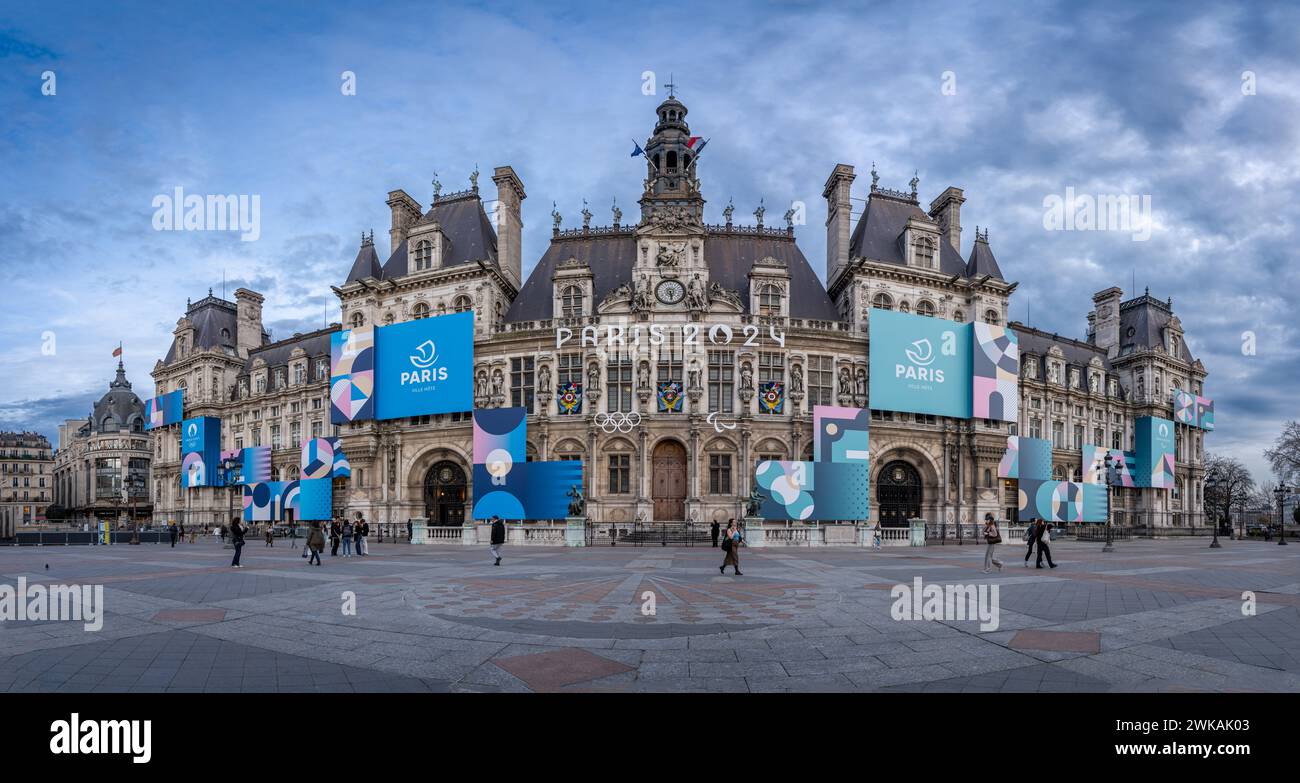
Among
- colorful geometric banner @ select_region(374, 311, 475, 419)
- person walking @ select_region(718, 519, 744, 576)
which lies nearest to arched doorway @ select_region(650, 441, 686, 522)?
colorful geometric banner @ select_region(374, 311, 475, 419)

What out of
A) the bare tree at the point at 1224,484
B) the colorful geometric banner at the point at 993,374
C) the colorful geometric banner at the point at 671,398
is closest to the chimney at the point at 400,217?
the colorful geometric banner at the point at 671,398

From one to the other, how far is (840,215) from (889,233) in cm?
388

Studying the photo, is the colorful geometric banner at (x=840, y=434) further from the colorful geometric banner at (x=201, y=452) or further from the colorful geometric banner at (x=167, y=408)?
the colorful geometric banner at (x=167, y=408)

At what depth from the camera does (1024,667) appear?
8039mm

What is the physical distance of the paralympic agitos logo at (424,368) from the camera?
Result: 4734 cm

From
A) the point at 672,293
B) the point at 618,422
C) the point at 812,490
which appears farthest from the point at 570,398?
the point at 812,490

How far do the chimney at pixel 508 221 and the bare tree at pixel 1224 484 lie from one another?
92690 mm

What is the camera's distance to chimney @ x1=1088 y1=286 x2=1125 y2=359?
68625mm

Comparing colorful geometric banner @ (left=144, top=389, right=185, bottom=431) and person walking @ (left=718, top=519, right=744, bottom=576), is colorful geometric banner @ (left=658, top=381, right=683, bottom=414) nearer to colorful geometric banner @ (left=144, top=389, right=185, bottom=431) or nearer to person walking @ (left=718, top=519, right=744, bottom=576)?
person walking @ (left=718, top=519, right=744, bottom=576)

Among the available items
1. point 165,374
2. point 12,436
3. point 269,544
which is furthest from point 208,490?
point 12,436

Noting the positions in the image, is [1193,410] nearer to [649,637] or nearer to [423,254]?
[423,254]

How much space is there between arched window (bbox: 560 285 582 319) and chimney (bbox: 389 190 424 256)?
16.2m
